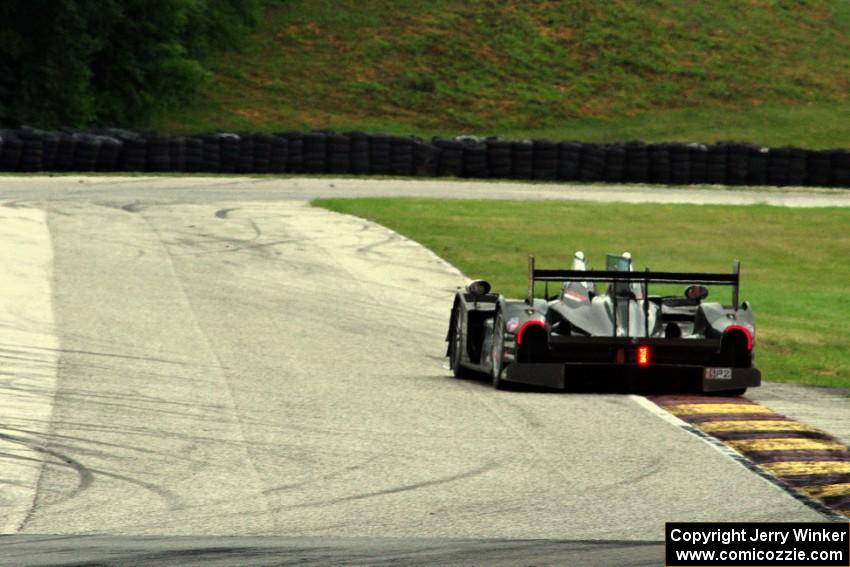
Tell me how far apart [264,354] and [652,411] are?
4664mm

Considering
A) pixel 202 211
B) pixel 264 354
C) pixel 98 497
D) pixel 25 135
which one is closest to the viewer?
pixel 98 497

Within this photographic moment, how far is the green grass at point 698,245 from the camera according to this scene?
64.9 feet

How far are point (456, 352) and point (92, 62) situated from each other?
42.9 metres

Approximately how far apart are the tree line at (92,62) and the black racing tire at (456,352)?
39.0 m

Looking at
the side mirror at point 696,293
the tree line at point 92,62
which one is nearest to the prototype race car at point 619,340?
the side mirror at point 696,293

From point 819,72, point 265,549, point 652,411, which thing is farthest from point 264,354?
point 819,72

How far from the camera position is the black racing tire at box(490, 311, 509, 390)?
47.7ft

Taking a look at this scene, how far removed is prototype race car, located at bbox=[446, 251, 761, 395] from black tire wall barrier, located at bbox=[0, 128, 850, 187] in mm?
28955

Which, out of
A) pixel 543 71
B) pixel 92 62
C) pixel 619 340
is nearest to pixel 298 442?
pixel 619 340

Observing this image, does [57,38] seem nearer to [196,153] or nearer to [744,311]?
[196,153]

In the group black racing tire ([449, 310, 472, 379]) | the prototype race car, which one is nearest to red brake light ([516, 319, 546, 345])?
the prototype race car

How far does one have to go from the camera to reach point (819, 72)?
71938mm

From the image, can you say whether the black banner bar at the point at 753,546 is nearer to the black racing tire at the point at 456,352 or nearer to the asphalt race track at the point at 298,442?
the asphalt race track at the point at 298,442

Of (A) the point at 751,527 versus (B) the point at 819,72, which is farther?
(B) the point at 819,72
